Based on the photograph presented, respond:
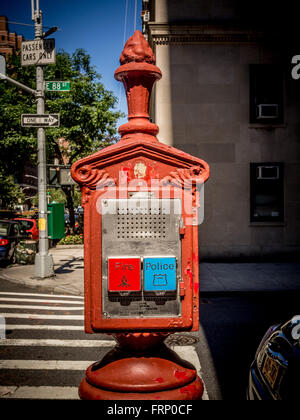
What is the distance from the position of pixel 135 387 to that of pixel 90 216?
4.28 ft

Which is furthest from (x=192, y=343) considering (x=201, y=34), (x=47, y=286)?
(x=201, y=34)

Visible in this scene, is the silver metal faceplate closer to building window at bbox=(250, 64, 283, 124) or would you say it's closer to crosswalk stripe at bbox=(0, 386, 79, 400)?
crosswalk stripe at bbox=(0, 386, 79, 400)

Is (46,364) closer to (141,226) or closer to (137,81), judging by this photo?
(141,226)

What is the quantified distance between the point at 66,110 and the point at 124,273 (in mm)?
20590

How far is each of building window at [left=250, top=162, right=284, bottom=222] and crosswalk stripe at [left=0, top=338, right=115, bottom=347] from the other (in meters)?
9.40

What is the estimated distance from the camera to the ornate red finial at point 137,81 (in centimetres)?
308

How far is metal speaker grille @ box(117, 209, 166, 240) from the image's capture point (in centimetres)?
276

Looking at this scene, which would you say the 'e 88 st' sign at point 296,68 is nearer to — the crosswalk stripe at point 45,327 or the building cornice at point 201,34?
the building cornice at point 201,34

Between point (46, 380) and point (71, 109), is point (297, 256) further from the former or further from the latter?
point (71, 109)

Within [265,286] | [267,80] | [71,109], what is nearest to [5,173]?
[71,109]

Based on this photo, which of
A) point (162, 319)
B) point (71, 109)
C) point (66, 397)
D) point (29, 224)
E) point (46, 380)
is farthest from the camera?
point (71, 109)

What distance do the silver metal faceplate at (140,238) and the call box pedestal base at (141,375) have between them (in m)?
0.24

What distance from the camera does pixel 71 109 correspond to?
71.8 feet

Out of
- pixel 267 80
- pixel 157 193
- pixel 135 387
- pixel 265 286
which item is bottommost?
pixel 265 286
